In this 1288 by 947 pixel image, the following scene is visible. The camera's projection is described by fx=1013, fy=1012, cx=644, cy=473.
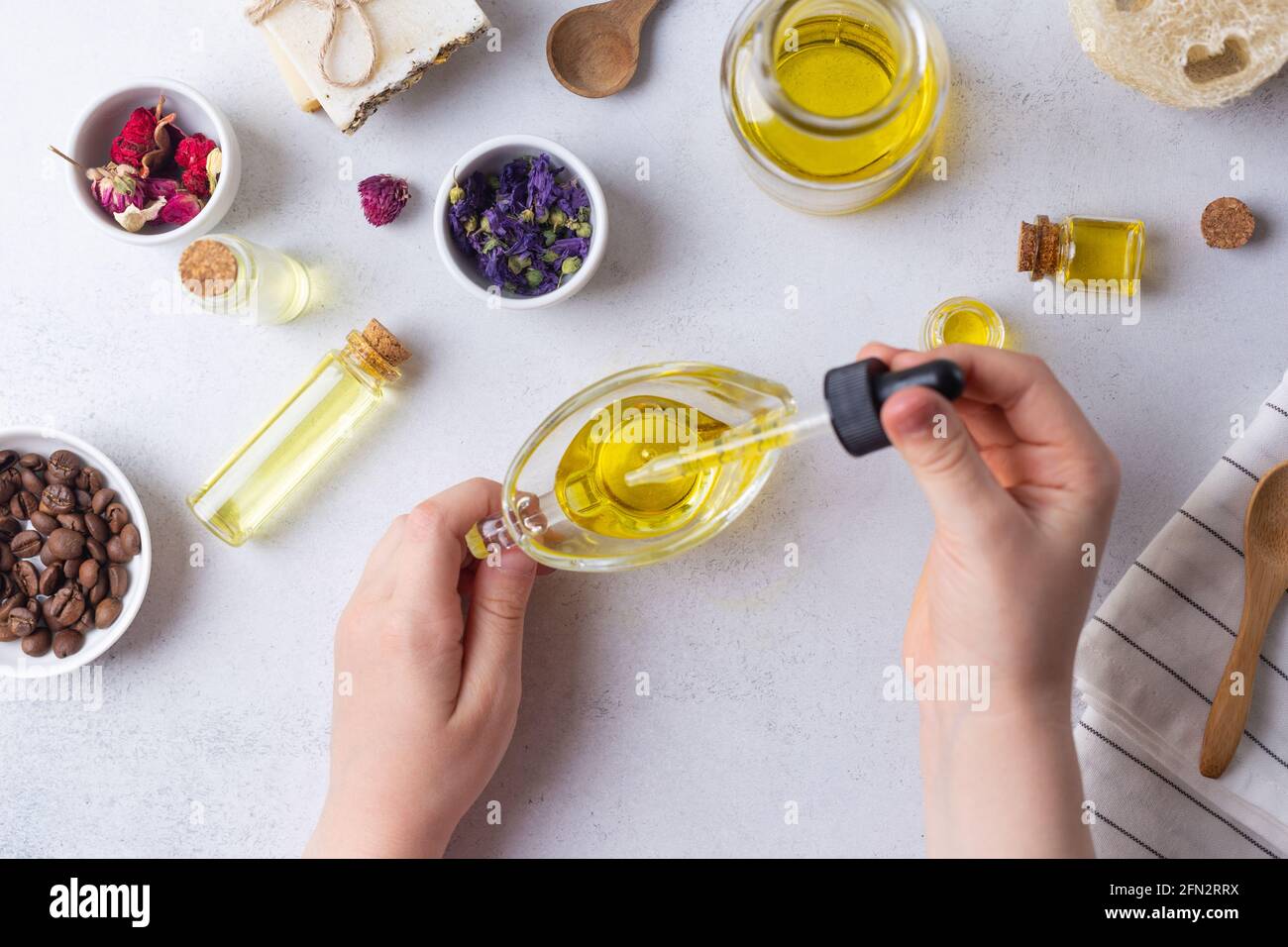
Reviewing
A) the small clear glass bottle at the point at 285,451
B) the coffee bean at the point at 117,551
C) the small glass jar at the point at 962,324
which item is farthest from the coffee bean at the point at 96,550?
the small glass jar at the point at 962,324

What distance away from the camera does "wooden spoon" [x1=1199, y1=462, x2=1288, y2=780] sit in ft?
3.53

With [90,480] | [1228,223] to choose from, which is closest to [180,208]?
[90,480]

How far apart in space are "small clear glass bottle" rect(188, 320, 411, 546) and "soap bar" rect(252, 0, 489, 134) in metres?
0.28

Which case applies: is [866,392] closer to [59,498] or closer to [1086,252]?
[1086,252]

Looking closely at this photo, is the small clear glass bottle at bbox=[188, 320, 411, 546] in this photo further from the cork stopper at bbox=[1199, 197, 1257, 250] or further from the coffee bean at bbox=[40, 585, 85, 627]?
the cork stopper at bbox=[1199, 197, 1257, 250]


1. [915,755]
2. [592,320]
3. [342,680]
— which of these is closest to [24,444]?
[342,680]

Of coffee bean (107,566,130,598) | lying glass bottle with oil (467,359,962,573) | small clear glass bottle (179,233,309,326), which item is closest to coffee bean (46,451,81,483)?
coffee bean (107,566,130,598)

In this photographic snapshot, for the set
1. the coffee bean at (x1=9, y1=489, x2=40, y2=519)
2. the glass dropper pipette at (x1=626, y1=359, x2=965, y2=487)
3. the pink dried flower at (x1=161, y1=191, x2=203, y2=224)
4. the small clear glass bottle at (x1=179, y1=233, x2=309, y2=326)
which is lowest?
Result: the coffee bean at (x1=9, y1=489, x2=40, y2=519)

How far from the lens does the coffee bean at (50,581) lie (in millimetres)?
1159

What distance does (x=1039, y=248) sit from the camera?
1122mm

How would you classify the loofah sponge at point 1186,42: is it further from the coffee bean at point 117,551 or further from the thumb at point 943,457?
the coffee bean at point 117,551

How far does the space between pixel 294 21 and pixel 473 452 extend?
0.52m

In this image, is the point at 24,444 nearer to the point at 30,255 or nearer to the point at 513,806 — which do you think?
the point at 30,255

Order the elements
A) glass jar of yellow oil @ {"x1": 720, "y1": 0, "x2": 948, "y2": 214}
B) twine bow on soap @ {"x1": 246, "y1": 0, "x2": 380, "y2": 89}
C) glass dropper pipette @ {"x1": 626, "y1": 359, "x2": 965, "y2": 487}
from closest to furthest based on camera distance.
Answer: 1. glass dropper pipette @ {"x1": 626, "y1": 359, "x2": 965, "y2": 487}
2. glass jar of yellow oil @ {"x1": 720, "y1": 0, "x2": 948, "y2": 214}
3. twine bow on soap @ {"x1": 246, "y1": 0, "x2": 380, "y2": 89}
